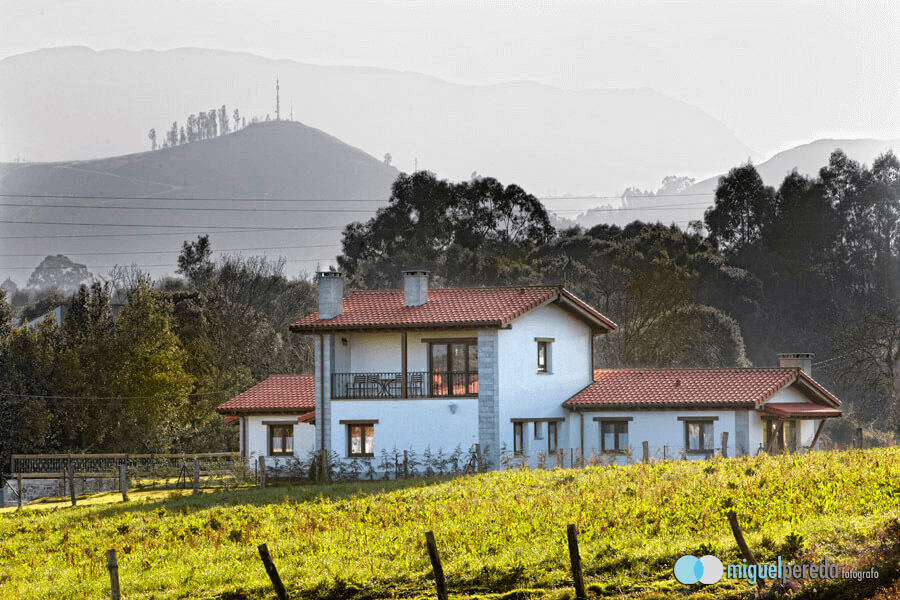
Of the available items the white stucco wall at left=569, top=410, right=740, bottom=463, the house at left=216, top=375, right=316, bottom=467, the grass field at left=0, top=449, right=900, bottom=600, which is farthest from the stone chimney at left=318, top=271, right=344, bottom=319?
the grass field at left=0, top=449, right=900, bottom=600

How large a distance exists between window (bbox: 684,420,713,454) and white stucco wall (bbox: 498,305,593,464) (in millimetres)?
4266

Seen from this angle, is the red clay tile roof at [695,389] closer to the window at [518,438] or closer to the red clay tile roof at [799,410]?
the red clay tile roof at [799,410]

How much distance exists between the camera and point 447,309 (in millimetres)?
40812

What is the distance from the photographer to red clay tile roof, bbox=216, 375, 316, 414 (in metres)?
43.3

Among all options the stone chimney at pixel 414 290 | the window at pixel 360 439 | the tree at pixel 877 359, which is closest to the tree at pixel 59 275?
the tree at pixel 877 359

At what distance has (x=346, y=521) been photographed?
24.0 metres

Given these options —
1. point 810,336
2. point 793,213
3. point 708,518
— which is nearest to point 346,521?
point 708,518

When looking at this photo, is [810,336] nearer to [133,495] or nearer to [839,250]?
[839,250]

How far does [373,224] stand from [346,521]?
211 ft

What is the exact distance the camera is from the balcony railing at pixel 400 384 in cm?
3994

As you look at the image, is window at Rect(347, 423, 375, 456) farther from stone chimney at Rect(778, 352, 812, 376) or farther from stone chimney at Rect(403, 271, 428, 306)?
stone chimney at Rect(778, 352, 812, 376)

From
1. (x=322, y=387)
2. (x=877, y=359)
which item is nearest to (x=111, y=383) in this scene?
(x=322, y=387)

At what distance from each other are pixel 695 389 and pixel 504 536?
2121 cm

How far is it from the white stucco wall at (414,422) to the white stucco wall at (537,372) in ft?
3.96
